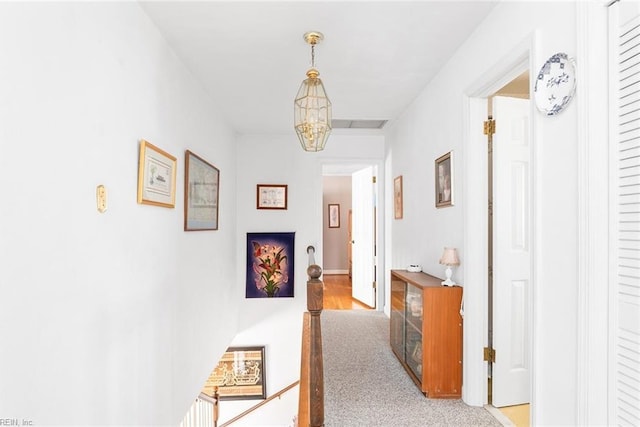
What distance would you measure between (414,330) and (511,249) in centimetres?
87

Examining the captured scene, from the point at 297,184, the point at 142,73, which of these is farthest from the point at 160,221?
the point at 297,184

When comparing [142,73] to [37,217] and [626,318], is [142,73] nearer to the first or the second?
[37,217]

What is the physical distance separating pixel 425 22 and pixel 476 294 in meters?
1.66

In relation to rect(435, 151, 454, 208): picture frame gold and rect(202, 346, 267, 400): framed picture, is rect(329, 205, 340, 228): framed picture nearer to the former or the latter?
rect(202, 346, 267, 400): framed picture

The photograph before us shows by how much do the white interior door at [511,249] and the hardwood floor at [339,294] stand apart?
3126mm

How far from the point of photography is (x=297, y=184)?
194 inches

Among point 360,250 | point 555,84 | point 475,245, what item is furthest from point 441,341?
point 360,250

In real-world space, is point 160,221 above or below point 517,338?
above

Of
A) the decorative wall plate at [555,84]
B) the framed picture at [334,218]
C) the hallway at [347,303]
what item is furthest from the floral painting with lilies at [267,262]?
the framed picture at [334,218]

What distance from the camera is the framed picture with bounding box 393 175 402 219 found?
397 cm

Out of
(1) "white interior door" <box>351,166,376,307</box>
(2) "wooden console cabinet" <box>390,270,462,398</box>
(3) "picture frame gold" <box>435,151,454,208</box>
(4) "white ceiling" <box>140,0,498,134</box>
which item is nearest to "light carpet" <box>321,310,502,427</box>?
(2) "wooden console cabinet" <box>390,270,462,398</box>

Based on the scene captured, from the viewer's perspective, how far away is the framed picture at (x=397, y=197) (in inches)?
156

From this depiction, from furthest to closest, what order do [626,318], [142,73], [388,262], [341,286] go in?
[341,286], [388,262], [142,73], [626,318]

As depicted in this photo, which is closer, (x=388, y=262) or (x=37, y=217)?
(x=37, y=217)
